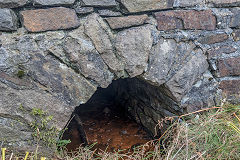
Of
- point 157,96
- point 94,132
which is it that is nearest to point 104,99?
point 94,132

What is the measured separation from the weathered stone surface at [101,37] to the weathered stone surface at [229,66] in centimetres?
A: 101

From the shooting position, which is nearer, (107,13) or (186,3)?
(107,13)

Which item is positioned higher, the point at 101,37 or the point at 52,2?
the point at 52,2

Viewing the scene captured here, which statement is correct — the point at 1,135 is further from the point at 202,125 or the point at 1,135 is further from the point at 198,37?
the point at 198,37

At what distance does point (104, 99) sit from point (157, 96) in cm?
177

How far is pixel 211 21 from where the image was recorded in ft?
7.20

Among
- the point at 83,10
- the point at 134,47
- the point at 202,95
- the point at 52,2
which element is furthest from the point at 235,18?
the point at 52,2

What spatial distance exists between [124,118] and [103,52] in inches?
68.4

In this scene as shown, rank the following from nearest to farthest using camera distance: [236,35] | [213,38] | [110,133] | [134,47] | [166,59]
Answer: [134,47] < [166,59] < [213,38] < [236,35] < [110,133]

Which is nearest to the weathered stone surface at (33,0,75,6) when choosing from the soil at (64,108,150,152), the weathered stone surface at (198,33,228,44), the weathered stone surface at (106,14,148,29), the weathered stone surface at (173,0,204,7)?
the weathered stone surface at (106,14,148,29)

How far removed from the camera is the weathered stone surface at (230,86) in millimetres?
2348

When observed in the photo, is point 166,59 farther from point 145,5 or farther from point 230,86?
point 230,86

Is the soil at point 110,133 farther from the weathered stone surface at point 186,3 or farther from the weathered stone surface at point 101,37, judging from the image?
the weathered stone surface at point 186,3

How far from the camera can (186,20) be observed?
2.11m
